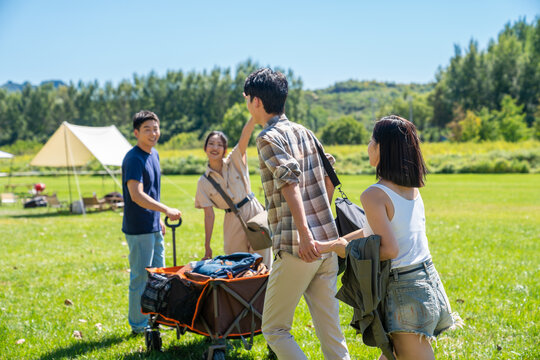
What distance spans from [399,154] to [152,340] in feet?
9.71

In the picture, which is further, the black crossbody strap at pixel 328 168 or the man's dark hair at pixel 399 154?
the black crossbody strap at pixel 328 168

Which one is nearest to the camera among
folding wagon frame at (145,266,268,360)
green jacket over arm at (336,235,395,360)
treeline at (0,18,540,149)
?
green jacket over arm at (336,235,395,360)

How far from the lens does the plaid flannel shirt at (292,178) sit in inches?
117

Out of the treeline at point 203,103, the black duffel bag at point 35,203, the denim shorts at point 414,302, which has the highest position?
the treeline at point 203,103

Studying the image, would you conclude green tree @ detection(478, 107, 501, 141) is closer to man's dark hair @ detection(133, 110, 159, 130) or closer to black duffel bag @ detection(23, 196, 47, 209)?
black duffel bag @ detection(23, 196, 47, 209)

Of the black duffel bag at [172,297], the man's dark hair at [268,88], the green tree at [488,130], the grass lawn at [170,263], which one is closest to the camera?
the man's dark hair at [268,88]

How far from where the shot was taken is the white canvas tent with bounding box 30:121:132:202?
59.5 ft

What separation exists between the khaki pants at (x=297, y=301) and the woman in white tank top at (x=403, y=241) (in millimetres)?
572

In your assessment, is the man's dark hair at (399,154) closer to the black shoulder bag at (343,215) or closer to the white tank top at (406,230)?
the white tank top at (406,230)

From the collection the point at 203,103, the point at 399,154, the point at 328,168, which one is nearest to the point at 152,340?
the point at 328,168

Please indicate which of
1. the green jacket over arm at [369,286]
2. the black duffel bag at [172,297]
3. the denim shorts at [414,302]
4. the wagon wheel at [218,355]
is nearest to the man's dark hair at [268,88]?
the green jacket over arm at [369,286]

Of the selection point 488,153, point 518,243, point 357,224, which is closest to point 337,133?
point 488,153

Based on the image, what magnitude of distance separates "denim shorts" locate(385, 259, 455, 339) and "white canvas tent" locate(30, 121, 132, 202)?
52.4ft

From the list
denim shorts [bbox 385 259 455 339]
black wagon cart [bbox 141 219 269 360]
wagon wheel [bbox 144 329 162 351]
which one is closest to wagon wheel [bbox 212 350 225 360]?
black wagon cart [bbox 141 219 269 360]
